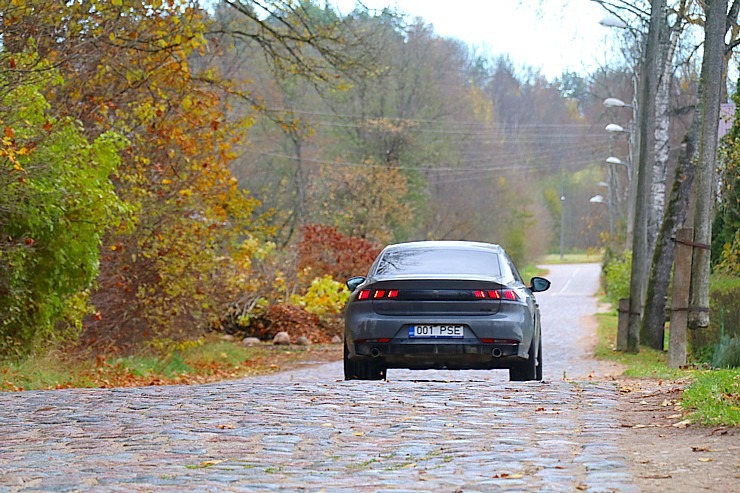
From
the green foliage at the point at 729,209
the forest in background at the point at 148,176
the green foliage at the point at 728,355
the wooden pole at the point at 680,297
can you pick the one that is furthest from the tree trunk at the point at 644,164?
the green foliage at the point at 728,355

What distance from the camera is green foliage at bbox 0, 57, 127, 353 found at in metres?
14.7

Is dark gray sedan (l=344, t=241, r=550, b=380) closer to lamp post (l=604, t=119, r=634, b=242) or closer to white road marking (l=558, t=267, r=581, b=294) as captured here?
lamp post (l=604, t=119, r=634, b=242)

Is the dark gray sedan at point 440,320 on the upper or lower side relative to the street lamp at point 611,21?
lower

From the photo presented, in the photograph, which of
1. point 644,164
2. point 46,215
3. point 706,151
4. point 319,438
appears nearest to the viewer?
point 319,438

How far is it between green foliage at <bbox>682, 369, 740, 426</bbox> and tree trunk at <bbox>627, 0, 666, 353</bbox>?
12.3 metres

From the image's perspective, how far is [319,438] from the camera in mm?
8602

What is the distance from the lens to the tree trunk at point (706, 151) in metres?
16.8

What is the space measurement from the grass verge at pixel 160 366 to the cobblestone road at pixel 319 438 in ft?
13.0

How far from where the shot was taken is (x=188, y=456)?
7.82 meters

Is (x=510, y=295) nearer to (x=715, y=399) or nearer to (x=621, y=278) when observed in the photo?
(x=715, y=399)

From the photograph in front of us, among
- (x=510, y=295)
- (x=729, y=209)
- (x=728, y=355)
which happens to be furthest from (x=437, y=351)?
(x=729, y=209)

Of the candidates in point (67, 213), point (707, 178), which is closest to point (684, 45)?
point (707, 178)

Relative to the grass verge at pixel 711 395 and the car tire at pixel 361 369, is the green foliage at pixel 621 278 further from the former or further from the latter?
the car tire at pixel 361 369

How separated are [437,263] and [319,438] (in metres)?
5.27
